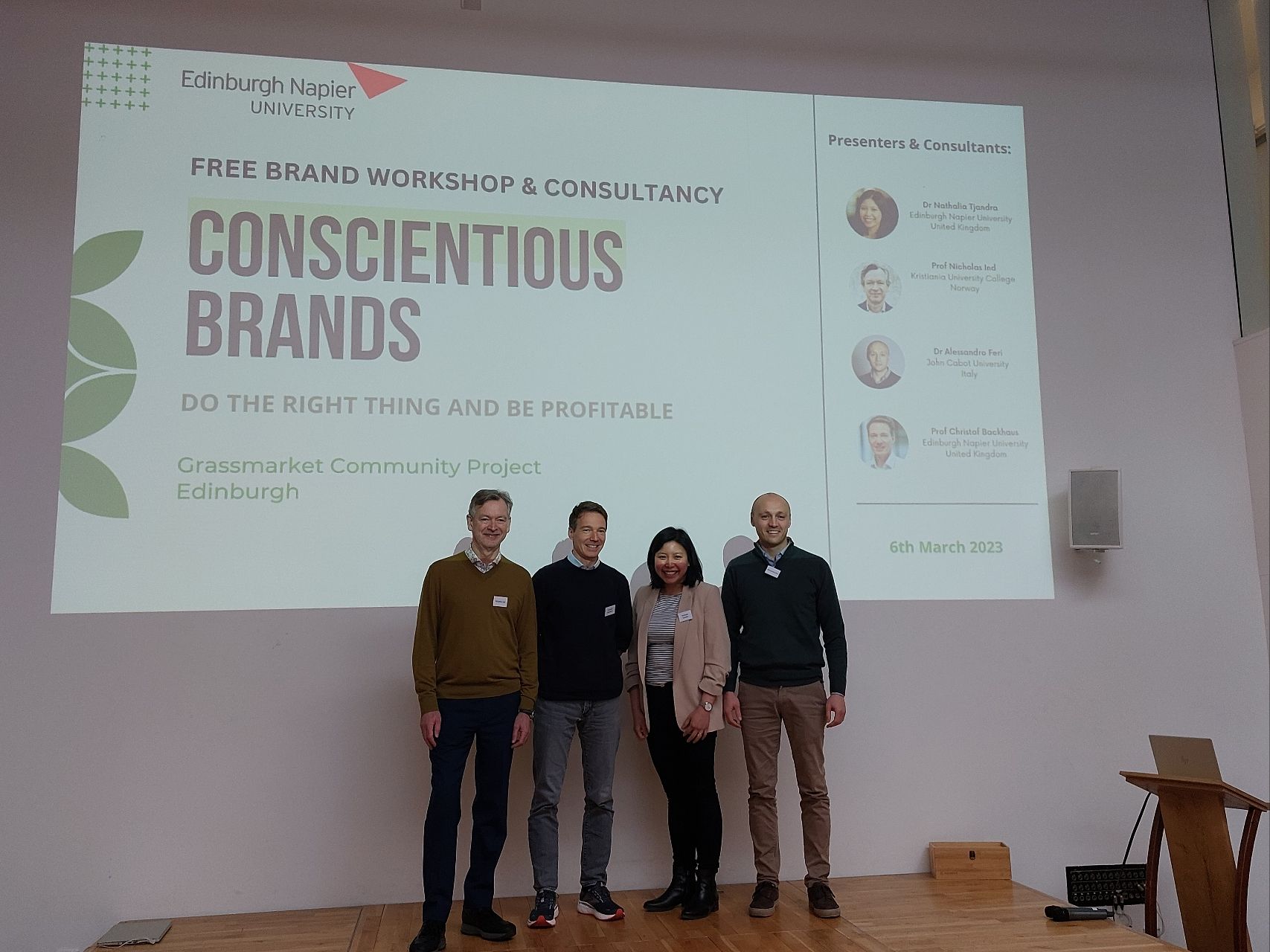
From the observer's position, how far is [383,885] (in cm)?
405

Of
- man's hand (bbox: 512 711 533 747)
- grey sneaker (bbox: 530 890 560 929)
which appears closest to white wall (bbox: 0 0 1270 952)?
grey sneaker (bbox: 530 890 560 929)

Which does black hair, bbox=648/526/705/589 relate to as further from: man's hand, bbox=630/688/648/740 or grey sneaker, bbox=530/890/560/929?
grey sneaker, bbox=530/890/560/929

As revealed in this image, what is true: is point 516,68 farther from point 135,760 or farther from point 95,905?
point 95,905

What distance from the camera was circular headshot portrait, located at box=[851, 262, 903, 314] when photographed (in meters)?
4.73

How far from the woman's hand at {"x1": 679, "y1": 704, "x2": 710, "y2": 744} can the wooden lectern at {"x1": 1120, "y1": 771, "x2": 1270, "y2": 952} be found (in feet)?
5.24

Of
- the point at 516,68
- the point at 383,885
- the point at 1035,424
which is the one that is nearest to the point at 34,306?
the point at 516,68

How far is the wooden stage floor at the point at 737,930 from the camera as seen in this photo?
11.3 ft

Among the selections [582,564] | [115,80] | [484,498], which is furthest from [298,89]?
[582,564]

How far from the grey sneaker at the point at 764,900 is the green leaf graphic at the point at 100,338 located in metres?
3.16

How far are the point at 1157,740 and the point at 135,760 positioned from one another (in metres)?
3.90

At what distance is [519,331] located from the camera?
4414 mm

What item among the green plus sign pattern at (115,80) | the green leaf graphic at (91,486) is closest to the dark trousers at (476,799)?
the green leaf graphic at (91,486)

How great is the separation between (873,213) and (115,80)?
10.9 ft

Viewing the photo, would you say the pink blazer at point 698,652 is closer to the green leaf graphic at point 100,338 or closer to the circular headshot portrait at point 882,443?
the circular headshot portrait at point 882,443
